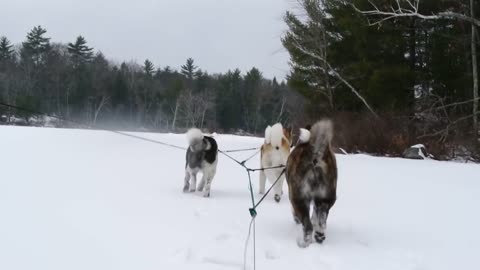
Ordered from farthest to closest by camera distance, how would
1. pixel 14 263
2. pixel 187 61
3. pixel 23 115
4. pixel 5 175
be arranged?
pixel 187 61 → pixel 23 115 → pixel 5 175 → pixel 14 263

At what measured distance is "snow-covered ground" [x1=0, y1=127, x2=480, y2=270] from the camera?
3.77 metres

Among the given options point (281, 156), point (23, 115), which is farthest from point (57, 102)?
point (281, 156)

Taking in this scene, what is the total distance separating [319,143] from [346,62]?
60.8ft

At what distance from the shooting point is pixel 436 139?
540 inches

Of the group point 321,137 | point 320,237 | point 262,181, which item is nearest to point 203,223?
point 320,237

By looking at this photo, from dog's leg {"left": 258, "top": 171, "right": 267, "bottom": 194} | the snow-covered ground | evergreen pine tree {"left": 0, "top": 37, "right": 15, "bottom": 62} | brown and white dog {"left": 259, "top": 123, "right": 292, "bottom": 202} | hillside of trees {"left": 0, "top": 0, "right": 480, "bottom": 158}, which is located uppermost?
evergreen pine tree {"left": 0, "top": 37, "right": 15, "bottom": 62}

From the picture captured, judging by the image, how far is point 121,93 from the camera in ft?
220

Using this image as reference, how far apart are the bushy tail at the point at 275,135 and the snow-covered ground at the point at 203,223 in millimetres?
980

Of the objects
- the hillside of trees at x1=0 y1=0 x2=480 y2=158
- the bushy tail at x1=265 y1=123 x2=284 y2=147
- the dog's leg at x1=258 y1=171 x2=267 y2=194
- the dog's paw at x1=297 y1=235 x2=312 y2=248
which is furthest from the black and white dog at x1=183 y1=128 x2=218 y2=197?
the hillside of trees at x1=0 y1=0 x2=480 y2=158

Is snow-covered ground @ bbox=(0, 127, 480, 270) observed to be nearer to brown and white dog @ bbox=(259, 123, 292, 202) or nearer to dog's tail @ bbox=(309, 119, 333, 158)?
brown and white dog @ bbox=(259, 123, 292, 202)

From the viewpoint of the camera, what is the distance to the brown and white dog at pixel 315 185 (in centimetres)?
431

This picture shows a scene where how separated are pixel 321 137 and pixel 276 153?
2618mm

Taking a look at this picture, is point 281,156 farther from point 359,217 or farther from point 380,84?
point 380,84

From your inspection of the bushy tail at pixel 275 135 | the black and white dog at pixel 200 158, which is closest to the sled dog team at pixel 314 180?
the bushy tail at pixel 275 135
